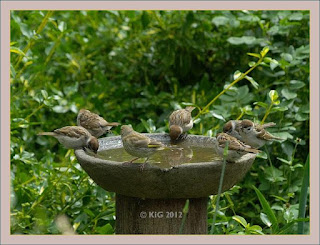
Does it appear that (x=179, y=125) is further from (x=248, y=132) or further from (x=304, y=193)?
(x=304, y=193)

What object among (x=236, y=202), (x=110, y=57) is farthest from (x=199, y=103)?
(x=110, y=57)

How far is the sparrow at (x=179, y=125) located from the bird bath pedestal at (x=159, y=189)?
69cm

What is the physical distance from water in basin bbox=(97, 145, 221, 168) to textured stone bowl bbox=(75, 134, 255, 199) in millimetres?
258

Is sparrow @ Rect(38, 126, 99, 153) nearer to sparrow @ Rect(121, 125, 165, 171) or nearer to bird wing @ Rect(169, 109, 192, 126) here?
sparrow @ Rect(121, 125, 165, 171)

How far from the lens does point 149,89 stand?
709cm

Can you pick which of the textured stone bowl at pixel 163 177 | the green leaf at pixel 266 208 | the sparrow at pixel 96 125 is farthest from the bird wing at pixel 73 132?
the green leaf at pixel 266 208

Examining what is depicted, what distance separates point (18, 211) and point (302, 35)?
3.66m

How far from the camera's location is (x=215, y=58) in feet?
23.7

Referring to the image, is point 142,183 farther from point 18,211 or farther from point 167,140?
point 18,211

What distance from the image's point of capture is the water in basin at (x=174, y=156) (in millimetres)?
4008

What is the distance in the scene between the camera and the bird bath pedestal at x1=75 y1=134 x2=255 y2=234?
3541 millimetres

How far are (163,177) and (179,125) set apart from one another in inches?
47.5

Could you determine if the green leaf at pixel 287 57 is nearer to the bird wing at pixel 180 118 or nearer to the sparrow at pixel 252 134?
the bird wing at pixel 180 118

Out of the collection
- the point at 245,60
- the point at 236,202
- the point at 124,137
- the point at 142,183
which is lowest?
the point at 236,202
